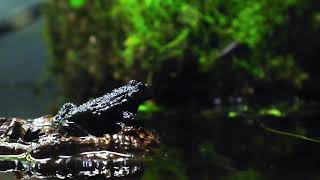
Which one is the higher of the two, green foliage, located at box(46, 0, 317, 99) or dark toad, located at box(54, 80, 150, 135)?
green foliage, located at box(46, 0, 317, 99)

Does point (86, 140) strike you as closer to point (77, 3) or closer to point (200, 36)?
point (200, 36)

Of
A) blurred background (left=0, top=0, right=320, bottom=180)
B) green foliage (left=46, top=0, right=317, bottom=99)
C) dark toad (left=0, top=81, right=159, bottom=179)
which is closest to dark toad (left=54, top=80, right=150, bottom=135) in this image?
dark toad (left=0, top=81, right=159, bottom=179)

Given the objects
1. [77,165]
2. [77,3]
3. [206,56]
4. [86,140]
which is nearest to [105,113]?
[86,140]

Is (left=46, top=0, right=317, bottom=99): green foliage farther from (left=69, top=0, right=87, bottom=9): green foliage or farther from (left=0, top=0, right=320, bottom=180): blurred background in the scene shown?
(left=69, top=0, right=87, bottom=9): green foliage

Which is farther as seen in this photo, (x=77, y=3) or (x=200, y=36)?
(x=77, y=3)

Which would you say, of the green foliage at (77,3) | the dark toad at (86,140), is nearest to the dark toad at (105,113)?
the dark toad at (86,140)

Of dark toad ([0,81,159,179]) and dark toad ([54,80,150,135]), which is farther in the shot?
dark toad ([54,80,150,135])

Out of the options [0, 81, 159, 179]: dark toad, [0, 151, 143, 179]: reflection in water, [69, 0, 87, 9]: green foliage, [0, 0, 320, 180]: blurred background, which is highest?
[69, 0, 87, 9]: green foliage

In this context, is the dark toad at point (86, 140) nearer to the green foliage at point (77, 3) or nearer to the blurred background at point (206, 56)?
the blurred background at point (206, 56)

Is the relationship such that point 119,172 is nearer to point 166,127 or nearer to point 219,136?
point 219,136

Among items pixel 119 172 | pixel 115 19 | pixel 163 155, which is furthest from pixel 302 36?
pixel 119 172
